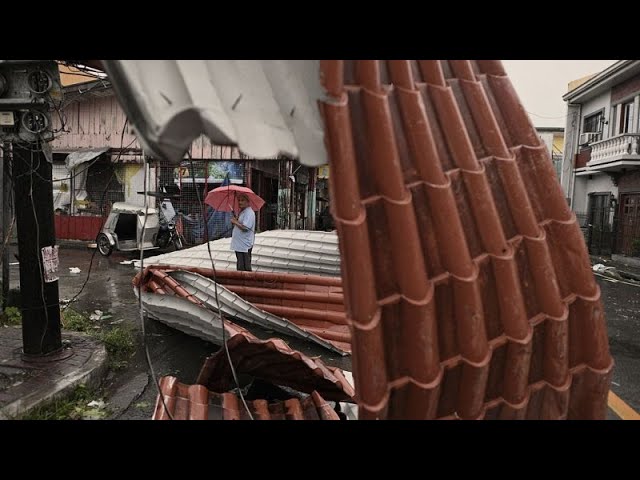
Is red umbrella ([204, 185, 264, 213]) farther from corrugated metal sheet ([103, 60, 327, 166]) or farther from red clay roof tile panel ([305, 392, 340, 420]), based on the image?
corrugated metal sheet ([103, 60, 327, 166])

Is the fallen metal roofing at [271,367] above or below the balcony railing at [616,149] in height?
below

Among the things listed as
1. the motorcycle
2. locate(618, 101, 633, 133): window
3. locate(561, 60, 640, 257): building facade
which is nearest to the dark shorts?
the motorcycle

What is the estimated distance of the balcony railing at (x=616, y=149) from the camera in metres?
15.8

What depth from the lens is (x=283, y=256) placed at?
24.7ft

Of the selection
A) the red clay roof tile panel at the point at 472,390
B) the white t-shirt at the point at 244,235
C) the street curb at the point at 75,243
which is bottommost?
the street curb at the point at 75,243

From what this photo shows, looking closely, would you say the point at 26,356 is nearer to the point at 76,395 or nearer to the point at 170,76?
the point at 76,395

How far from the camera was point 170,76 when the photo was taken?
1.38m

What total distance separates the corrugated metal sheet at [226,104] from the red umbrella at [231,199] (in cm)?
632

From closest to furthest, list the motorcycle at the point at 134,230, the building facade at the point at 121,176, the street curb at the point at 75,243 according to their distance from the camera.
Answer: the motorcycle at the point at 134,230 → the street curb at the point at 75,243 → the building facade at the point at 121,176

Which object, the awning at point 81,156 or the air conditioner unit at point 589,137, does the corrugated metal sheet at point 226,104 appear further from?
the air conditioner unit at point 589,137

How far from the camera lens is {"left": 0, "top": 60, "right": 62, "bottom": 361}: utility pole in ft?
14.7

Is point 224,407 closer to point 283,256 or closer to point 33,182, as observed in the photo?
point 33,182

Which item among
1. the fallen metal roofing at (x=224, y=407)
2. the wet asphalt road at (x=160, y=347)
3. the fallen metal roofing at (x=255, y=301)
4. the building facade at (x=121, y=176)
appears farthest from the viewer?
the building facade at (x=121, y=176)

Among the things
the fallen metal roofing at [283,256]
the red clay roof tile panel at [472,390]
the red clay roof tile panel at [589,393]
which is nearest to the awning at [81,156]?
the fallen metal roofing at [283,256]
